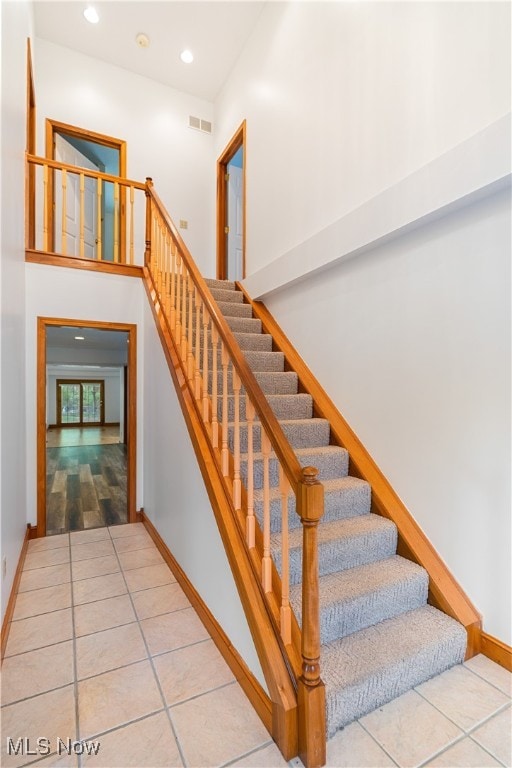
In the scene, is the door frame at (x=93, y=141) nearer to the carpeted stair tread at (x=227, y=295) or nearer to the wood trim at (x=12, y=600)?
the carpeted stair tread at (x=227, y=295)

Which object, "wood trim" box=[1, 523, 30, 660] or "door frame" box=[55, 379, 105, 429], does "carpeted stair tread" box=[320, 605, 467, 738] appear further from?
"door frame" box=[55, 379, 105, 429]

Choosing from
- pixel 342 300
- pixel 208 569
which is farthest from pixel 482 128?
pixel 208 569

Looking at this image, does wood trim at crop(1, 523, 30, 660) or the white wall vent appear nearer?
wood trim at crop(1, 523, 30, 660)

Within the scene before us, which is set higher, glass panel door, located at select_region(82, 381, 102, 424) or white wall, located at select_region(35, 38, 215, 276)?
white wall, located at select_region(35, 38, 215, 276)

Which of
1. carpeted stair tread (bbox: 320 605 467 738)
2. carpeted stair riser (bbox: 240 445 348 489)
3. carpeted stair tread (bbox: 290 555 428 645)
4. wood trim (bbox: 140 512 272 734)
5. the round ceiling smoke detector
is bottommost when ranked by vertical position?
wood trim (bbox: 140 512 272 734)

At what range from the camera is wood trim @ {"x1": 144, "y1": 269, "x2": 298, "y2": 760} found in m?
1.33

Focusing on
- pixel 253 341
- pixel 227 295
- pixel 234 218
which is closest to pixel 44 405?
pixel 253 341

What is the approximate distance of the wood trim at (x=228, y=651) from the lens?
4.80 feet

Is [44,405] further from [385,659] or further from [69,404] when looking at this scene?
[69,404]

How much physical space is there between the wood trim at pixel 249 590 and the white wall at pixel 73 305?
4.76 feet

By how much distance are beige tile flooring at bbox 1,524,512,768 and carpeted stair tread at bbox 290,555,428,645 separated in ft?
0.97

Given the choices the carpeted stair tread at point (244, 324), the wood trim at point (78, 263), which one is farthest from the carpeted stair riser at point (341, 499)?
the wood trim at point (78, 263)

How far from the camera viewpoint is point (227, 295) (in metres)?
4.04

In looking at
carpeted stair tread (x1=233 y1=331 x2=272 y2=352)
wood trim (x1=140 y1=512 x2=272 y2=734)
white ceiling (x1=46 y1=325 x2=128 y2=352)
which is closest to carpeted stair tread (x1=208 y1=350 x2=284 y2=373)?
carpeted stair tread (x1=233 y1=331 x2=272 y2=352)
